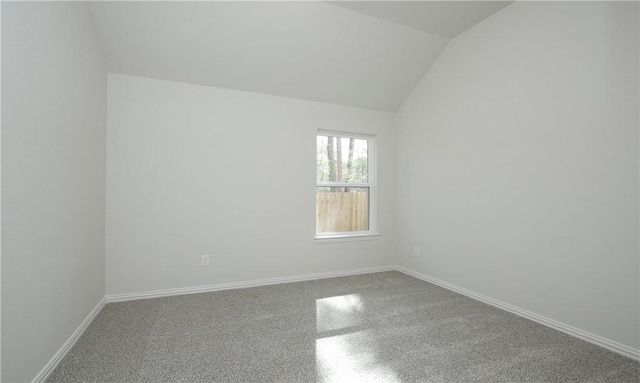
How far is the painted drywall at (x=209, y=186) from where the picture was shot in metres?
2.94

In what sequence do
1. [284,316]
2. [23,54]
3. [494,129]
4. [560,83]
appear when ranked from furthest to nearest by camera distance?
[494,129]
[284,316]
[560,83]
[23,54]

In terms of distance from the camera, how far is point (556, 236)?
241 cm

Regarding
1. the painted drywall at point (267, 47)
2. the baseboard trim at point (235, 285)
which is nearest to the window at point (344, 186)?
the baseboard trim at point (235, 285)

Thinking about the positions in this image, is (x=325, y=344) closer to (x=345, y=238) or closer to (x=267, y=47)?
(x=345, y=238)

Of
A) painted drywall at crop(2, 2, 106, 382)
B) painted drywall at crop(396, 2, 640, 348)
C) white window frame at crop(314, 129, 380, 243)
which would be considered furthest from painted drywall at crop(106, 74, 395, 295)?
painted drywall at crop(396, 2, 640, 348)

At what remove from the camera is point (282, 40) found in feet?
9.88

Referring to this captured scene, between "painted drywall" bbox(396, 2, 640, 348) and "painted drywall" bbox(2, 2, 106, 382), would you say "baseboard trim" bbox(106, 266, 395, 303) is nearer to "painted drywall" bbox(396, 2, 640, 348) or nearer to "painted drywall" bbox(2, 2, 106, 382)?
"painted drywall" bbox(2, 2, 106, 382)

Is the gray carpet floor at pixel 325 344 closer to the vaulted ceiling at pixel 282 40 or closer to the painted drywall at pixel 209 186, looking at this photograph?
the painted drywall at pixel 209 186

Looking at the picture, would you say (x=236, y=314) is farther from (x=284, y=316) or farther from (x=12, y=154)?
(x=12, y=154)

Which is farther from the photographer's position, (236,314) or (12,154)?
(236,314)

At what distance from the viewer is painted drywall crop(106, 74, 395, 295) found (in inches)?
116

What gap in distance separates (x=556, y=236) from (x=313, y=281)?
8.27 feet

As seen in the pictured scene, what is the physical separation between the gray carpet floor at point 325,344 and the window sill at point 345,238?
3.03 feet

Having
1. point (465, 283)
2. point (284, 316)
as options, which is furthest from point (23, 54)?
point (465, 283)
